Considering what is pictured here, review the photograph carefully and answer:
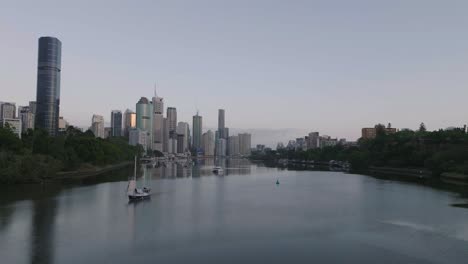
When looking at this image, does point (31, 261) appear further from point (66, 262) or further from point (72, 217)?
point (72, 217)

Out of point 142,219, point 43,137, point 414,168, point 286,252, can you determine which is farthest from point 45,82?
point 286,252

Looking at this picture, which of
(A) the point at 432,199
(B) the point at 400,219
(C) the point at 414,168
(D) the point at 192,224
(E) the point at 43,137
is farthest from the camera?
(C) the point at 414,168

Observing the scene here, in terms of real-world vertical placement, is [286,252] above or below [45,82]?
below

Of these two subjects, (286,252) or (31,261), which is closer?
(31,261)

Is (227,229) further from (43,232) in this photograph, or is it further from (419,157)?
(419,157)

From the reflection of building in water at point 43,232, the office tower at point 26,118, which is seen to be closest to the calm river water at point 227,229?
the reflection of building in water at point 43,232

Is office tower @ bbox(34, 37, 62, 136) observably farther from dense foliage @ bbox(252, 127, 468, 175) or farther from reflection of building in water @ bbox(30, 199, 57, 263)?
reflection of building in water @ bbox(30, 199, 57, 263)
